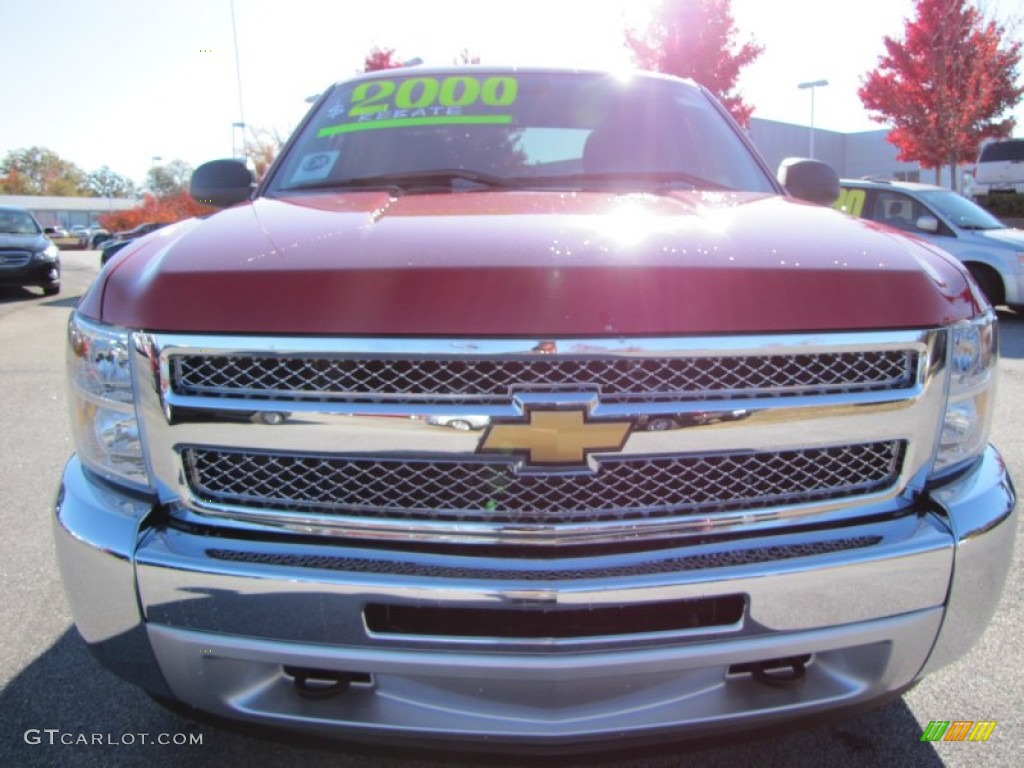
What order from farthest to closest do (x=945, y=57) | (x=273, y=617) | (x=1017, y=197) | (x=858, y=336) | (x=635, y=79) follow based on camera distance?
(x=1017, y=197), (x=945, y=57), (x=635, y=79), (x=858, y=336), (x=273, y=617)

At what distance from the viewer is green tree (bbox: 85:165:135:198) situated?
113 metres

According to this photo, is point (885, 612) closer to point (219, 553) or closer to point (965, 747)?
point (965, 747)

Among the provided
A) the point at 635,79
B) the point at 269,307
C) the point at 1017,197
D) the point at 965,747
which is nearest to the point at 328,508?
the point at 269,307

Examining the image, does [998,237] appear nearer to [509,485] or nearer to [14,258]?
[509,485]

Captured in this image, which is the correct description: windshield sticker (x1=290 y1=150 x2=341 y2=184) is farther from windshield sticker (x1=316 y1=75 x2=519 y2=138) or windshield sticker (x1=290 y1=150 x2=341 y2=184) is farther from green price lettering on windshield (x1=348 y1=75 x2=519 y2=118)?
green price lettering on windshield (x1=348 y1=75 x2=519 y2=118)

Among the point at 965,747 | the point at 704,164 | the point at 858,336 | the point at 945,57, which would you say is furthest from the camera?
the point at 945,57

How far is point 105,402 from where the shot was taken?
5.49ft

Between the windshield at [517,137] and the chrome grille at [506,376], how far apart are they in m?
1.12

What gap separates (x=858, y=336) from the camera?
1601 millimetres

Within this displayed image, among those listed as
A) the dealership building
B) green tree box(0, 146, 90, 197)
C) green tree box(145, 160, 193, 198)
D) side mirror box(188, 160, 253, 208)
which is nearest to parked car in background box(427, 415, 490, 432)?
side mirror box(188, 160, 253, 208)

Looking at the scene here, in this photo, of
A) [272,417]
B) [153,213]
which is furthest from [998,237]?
[153,213]

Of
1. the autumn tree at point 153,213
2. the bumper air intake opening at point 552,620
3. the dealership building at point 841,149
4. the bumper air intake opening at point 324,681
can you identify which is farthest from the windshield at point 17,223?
the autumn tree at point 153,213

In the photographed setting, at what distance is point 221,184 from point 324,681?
2.17 meters

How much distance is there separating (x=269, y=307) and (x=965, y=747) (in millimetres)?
2065
